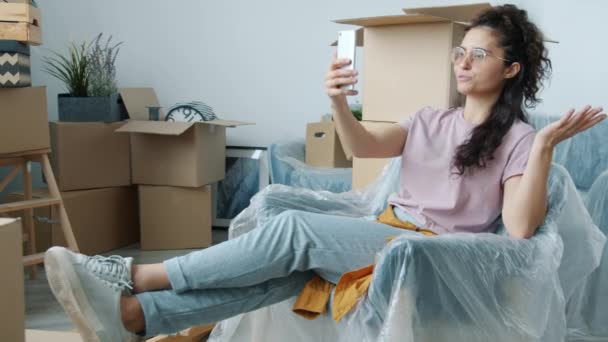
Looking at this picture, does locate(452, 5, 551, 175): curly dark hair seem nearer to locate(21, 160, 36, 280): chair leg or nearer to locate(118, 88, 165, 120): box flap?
locate(21, 160, 36, 280): chair leg

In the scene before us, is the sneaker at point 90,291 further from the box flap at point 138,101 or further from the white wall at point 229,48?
the white wall at point 229,48

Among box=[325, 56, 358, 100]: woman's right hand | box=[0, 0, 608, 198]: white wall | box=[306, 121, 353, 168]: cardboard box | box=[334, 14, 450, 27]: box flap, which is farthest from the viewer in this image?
box=[0, 0, 608, 198]: white wall

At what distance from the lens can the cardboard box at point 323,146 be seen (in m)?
2.71

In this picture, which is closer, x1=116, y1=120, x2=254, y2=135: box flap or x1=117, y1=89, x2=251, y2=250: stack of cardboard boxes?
x1=116, y1=120, x2=254, y2=135: box flap

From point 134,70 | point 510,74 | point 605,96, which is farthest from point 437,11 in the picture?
point 134,70

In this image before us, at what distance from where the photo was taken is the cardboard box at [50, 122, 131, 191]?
8.59ft

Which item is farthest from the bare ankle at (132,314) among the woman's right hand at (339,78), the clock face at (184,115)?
the clock face at (184,115)

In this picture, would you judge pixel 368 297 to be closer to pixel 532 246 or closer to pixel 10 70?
pixel 532 246

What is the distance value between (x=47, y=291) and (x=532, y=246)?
5.87 feet

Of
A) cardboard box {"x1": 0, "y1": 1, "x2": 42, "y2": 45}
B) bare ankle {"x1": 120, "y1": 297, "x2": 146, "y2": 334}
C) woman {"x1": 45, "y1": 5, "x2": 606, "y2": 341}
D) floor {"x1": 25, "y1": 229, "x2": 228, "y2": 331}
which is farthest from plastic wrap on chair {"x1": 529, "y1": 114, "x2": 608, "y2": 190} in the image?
Answer: cardboard box {"x1": 0, "y1": 1, "x2": 42, "y2": 45}

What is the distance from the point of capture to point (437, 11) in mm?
1846

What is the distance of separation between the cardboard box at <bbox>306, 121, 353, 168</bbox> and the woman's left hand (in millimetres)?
1517

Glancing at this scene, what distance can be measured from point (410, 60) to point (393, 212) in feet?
1.76

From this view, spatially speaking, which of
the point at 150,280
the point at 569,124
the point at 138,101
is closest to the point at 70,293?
the point at 150,280
